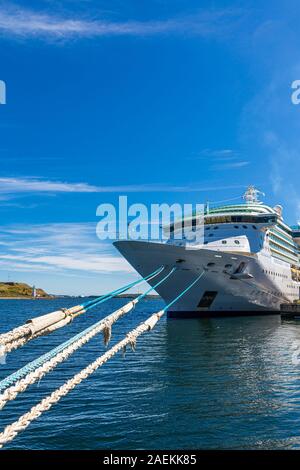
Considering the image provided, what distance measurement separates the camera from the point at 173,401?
13.4 m

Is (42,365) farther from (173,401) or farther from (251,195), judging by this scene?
(251,195)

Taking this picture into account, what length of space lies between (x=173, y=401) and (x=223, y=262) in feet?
71.9

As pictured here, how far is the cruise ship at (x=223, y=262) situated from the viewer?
3350cm

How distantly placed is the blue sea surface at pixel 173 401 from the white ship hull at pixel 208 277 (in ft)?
33.1

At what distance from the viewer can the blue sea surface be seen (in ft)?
33.6

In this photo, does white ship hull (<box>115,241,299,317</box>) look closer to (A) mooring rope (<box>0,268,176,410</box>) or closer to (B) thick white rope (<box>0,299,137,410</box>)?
(A) mooring rope (<box>0,268,176,410</box>)

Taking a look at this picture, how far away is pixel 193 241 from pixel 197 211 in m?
6.21

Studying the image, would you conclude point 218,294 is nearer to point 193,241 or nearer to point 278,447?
point 193,241

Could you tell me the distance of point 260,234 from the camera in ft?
134

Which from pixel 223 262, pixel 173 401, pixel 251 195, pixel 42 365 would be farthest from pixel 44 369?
pixel 251 195

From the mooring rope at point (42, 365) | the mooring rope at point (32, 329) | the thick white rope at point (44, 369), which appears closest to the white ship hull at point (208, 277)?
the mooring rope at point (42, 365)

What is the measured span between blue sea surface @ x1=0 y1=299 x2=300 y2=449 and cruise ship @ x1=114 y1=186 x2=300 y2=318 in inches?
404

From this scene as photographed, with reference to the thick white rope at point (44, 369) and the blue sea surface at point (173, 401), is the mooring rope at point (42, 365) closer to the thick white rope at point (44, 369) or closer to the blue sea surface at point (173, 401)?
the thick white rope at point (44, 369)

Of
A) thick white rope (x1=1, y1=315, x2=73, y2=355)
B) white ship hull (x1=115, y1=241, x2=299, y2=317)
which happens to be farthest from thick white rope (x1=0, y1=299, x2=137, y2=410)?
white ship hull (x1=115, y1=241, x2=299, y2=317)
